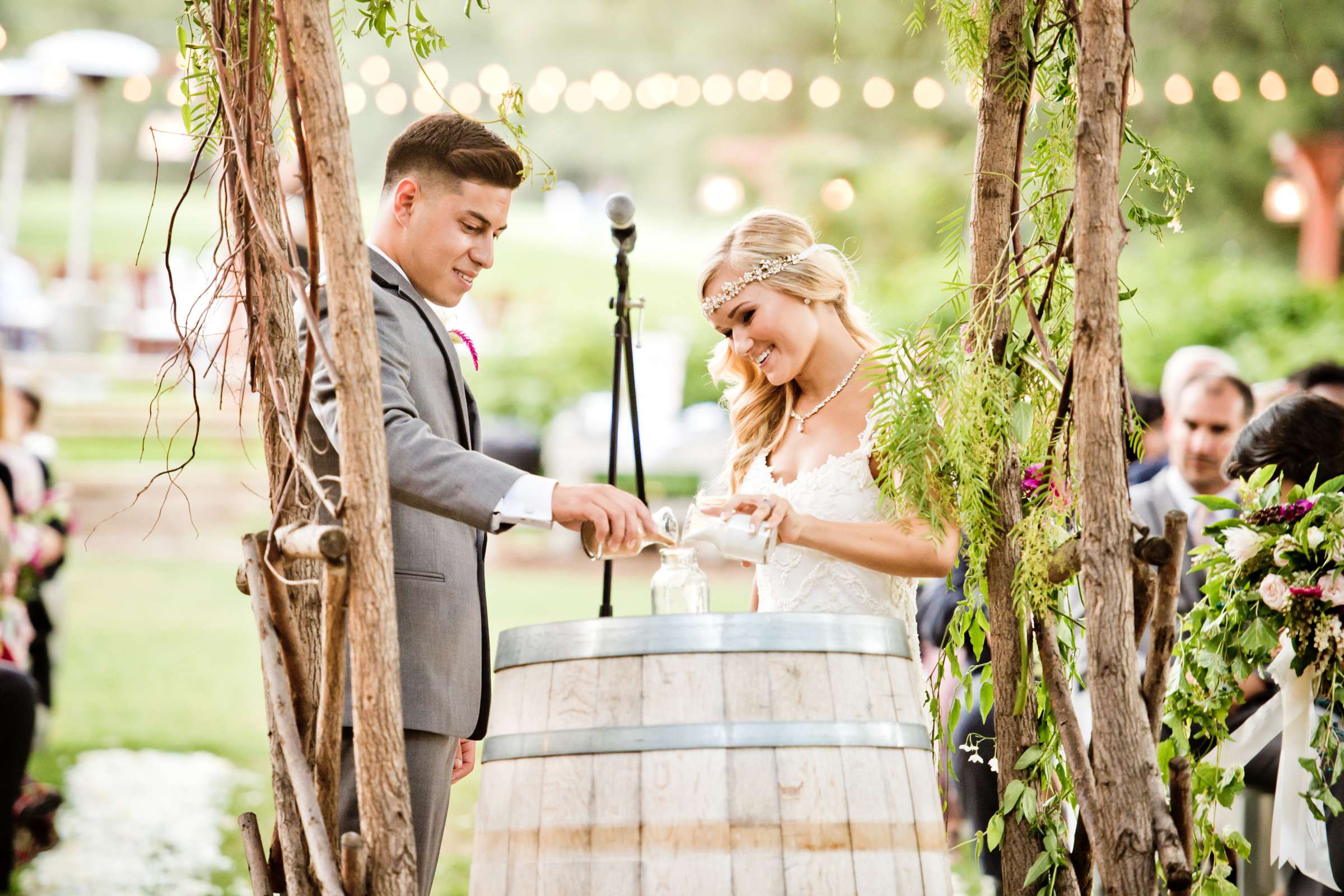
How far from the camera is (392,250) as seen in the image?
199cm

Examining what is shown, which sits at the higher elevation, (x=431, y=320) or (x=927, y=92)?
(x=927, y=92)

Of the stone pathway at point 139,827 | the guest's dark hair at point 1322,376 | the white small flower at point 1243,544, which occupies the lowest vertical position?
the stone pathway at point 139,827

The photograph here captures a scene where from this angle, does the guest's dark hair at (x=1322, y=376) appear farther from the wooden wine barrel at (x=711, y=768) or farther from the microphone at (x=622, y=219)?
the wooden wine barrel at (x=711, y=768)

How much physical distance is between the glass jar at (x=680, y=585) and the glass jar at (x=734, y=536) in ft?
0.15

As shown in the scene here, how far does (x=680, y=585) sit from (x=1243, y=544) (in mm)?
1185

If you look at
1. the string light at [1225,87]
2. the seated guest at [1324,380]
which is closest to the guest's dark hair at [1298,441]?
the seated guest at [1324,380]

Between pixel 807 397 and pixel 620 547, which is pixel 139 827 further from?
pixel 620 547

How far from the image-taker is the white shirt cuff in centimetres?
156

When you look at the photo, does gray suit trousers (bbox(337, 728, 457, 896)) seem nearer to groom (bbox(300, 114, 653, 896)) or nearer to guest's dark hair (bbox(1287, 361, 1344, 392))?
groom (bbox(300, 114, 653, 896))

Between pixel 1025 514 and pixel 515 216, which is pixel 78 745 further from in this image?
pixel 515 216

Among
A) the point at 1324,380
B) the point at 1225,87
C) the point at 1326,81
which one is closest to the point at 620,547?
the point at 1324,380

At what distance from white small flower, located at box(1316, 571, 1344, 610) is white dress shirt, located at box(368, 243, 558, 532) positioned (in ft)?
4.85

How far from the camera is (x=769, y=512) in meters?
1.94

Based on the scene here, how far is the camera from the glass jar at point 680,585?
1.82m
